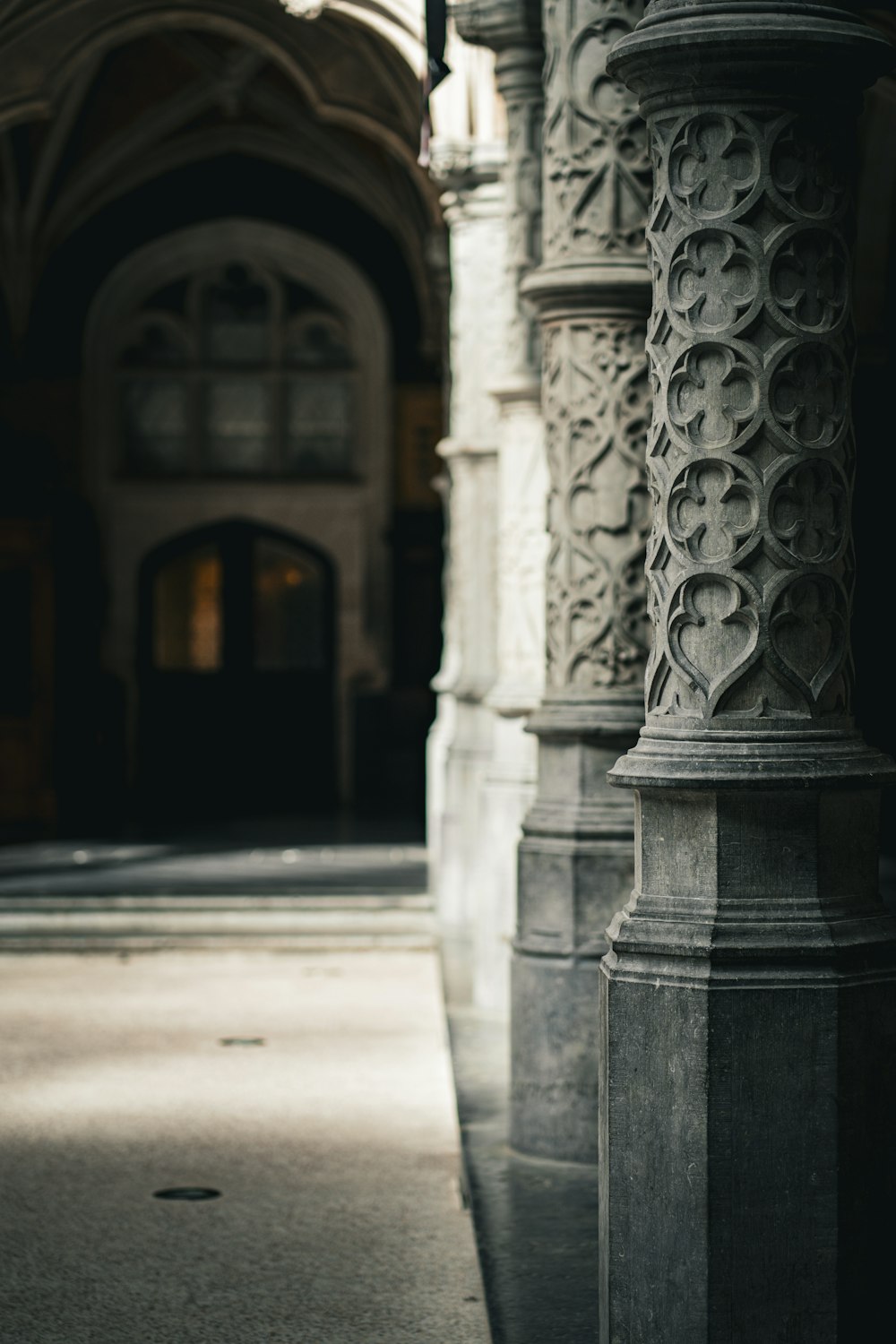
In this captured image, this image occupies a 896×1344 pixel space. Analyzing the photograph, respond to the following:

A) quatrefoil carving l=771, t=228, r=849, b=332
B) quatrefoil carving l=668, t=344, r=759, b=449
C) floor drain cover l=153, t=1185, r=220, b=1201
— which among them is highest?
quatrefoil carving l=771, t=228, r=849, b=332

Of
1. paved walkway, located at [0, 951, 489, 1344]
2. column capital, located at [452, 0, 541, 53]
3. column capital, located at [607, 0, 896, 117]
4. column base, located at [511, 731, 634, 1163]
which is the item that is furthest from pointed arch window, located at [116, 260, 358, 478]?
column capital, located at [607, 0, 896, 117]

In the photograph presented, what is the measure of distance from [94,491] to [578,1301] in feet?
50.6

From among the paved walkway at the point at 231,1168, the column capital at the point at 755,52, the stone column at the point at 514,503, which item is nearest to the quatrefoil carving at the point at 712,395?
the column capital at the point at 755,52

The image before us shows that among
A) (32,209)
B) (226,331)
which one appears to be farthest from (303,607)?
(32,209)

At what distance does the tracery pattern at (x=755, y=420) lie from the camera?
3301 millimetres

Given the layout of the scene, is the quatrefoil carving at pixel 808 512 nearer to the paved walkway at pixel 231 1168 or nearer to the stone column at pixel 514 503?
the paved walkway at pixel 231 1168

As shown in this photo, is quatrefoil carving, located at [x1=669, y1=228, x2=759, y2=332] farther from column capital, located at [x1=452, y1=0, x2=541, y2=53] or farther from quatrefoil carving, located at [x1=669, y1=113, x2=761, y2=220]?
column capital, located at [x1=452, y1=0, x2=541, y2=53]

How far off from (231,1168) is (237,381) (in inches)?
563

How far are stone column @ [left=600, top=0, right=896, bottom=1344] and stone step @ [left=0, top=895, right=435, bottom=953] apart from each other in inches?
292

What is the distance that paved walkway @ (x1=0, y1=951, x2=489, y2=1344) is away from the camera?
4.48 metres

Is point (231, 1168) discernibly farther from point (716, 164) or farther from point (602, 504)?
point (716, 164)

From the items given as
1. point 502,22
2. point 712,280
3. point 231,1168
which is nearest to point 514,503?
point 502,22

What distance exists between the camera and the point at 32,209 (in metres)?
18.3

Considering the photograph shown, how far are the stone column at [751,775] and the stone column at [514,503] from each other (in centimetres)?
330
